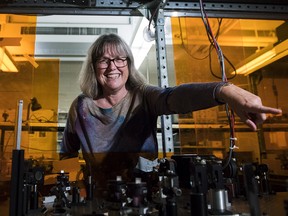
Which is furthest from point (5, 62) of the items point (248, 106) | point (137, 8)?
point (248, 106)

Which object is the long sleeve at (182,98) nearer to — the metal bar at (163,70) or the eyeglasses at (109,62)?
the metal bar at (163,70)

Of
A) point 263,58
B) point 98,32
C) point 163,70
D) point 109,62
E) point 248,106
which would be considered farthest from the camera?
point 98,32

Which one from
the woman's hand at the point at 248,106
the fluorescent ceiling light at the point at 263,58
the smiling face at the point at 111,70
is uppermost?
the fluorescent ceiling light at the point at 263,58

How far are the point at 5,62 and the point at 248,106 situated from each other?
1.15m

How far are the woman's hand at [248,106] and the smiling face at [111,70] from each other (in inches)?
25.3

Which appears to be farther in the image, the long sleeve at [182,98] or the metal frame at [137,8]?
the metal frame at [137,8]

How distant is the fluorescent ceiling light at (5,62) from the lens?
1212mm

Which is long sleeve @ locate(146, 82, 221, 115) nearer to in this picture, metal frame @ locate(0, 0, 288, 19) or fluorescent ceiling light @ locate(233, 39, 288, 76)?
metal frame @ locate(0, 0, 288, 19)

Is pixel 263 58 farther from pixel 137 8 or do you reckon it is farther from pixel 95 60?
pixel 95 60

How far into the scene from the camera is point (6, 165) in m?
1.13

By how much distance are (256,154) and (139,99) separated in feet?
2.77

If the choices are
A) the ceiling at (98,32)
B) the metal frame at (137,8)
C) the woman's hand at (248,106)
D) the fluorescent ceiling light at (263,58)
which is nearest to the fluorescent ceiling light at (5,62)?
the ceiling at (98,32)

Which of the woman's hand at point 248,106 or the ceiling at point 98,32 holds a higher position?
the ceiling at point 98,32

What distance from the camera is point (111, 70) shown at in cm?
121
